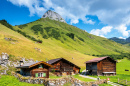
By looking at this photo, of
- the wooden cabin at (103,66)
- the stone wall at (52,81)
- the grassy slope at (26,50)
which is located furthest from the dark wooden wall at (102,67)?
the grassy slope at (26,50)

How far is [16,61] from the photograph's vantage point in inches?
2007

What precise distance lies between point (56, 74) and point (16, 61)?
19.4 meters

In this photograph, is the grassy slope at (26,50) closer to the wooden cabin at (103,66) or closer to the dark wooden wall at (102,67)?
the dark wooden wall at (102,67)

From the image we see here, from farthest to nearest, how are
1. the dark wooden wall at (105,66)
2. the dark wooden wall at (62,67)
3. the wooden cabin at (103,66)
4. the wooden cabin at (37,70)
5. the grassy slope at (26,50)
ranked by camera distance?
the grassy slope at (26,50), the dark wooden wall at (105,66), the wooden cabin at (103,66), the dark wooden wall at (62,67), the wooden cabin at (37,70)

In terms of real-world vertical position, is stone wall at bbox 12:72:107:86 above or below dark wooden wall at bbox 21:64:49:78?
below

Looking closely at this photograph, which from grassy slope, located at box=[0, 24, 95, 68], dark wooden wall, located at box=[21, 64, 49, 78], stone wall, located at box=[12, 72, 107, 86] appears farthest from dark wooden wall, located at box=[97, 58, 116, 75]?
dark wooden wall, located at box=[21, 64, 49, 78]

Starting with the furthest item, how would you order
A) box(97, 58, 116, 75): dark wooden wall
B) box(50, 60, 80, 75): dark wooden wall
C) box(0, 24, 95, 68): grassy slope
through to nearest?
box(0, 24, 95, 68): grassy slope → box(97, 58, 116, 75): dark wooden wall → box(50, 60, 80, 75): dark wooden wall

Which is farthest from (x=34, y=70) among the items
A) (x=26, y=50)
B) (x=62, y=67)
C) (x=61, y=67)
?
(x=26, y=50)

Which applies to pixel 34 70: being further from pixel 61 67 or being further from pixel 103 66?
pixel 103 66

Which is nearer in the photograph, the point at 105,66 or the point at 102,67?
the point at 102,67

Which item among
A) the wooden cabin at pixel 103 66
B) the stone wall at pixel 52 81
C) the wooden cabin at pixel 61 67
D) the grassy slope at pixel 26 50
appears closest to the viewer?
the stone wall at pixel 52 81

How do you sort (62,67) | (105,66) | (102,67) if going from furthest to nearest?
(105,66), (102,67), (62,67)

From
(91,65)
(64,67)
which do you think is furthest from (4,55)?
(91,65)

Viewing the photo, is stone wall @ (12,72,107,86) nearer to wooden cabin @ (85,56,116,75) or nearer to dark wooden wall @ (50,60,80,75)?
dark wooden wall @ (50,60,80,75)
